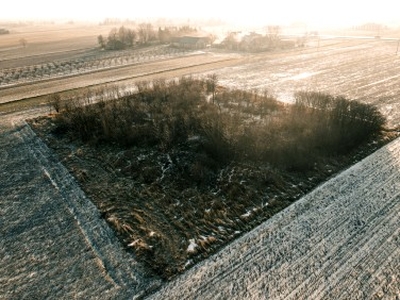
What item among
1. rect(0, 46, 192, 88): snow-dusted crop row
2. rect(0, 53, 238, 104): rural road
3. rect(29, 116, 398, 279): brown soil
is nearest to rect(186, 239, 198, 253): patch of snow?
rect(29, 116, 398, 279): brown soil

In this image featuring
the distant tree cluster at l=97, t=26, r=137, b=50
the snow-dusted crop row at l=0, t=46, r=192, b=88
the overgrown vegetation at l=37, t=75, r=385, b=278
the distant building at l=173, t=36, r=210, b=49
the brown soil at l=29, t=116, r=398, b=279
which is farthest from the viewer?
the distant tree cluster at l=97, t=26, r=137, b=50

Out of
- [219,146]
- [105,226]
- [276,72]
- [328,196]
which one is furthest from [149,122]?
[276,72]

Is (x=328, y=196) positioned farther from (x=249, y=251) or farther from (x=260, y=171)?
(x=249, y=251)

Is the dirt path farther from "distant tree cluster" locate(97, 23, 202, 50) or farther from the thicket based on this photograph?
"distant tree cluster" locate(97, 23, 202, 50)

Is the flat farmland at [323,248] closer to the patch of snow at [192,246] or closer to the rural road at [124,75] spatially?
the patch of snow at [192,246]

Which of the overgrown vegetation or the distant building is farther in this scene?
the distant building

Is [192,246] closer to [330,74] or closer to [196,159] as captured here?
[196,159]
